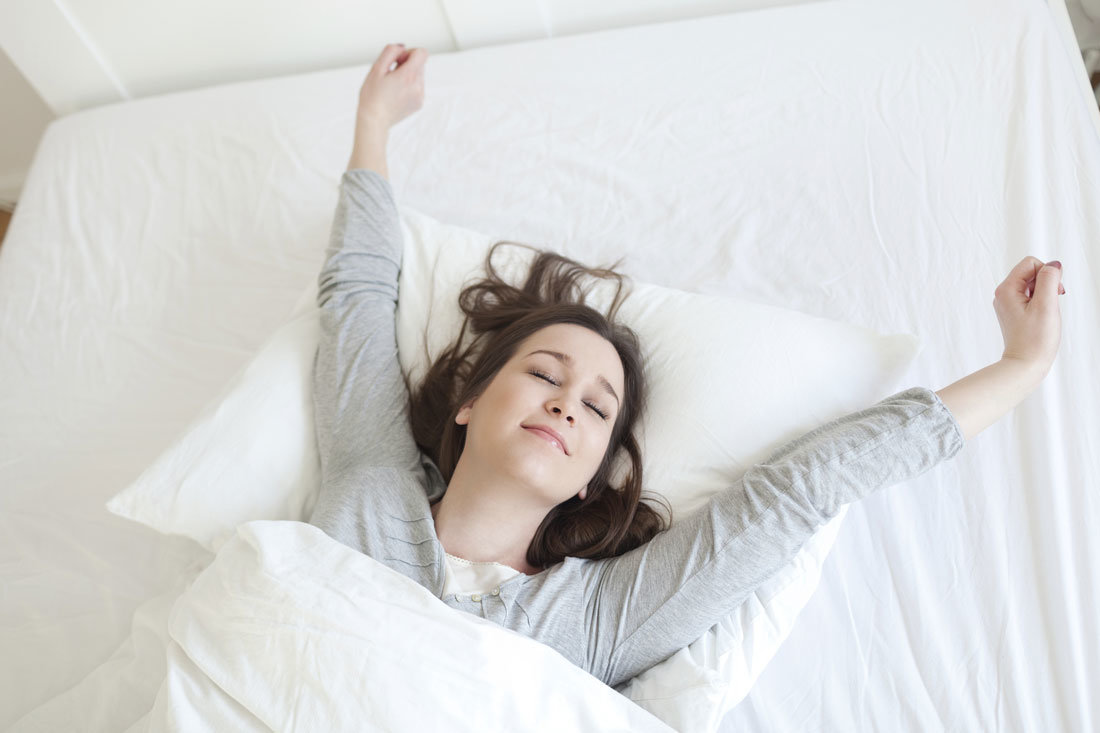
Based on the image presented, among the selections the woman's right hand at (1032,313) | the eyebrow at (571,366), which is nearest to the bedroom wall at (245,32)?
the woman's right hand at (1032,313)

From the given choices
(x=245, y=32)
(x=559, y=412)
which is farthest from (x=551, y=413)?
(x=245, y=32)

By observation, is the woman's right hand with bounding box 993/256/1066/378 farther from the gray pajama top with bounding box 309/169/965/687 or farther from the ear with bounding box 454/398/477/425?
the ear with bounding box 454/398/477/425

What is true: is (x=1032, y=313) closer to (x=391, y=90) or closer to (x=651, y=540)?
(x=651, y=540)

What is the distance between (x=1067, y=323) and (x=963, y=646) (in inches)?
18.9

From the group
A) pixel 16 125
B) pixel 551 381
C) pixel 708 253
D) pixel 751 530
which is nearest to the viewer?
pixel 751 530

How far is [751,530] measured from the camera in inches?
36.4

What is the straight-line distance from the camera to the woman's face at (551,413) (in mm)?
979

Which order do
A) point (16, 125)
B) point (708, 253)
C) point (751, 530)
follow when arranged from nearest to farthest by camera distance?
point (751, 530) → point (708, 253) → point (16, 125)

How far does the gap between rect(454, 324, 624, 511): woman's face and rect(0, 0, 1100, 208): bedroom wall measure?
86 cm

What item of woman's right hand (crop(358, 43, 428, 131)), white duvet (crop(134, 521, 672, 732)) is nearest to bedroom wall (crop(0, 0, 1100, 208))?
woman's right hand (crop(358, 43, 428, 131))

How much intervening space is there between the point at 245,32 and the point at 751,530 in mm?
1525

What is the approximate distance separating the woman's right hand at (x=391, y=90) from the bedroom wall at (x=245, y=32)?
1.05 feet

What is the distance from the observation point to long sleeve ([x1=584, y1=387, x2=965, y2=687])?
0.93 metres

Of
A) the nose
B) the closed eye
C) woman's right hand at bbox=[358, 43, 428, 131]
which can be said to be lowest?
the nose
